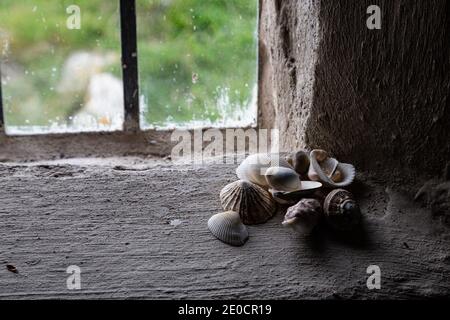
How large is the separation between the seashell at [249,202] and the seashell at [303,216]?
0.05m

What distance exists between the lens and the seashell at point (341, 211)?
0.97 m

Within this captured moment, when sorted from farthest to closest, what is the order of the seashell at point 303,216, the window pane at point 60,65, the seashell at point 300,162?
the window pane at point 60,65
the seashell at point 300,162
the seashell at point 303,216

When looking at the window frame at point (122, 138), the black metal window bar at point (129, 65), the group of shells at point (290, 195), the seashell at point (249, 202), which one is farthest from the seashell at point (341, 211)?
the black metal window bar at point (129, 65)

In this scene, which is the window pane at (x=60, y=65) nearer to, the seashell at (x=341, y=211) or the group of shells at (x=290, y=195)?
the group of shells at (x=290, y=195)

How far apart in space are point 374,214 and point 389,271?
13cm

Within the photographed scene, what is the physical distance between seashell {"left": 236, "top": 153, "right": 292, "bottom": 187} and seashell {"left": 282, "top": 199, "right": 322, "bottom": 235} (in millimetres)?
98

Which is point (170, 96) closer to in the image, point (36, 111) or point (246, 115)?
point (246, 115)

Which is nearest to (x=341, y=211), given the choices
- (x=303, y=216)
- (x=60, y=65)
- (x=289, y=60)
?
(x=303, y=216)

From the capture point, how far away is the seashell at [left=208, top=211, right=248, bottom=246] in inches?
38.3

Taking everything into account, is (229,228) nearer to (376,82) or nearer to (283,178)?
(283,178)

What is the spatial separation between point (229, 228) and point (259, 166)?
0.14 meters

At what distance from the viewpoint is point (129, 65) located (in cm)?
128

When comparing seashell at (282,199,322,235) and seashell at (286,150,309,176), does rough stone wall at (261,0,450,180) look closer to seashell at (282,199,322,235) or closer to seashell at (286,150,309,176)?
seashell at (286,150,309,176)

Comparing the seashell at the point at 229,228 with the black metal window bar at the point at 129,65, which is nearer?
the seashell at the point at 229,228
